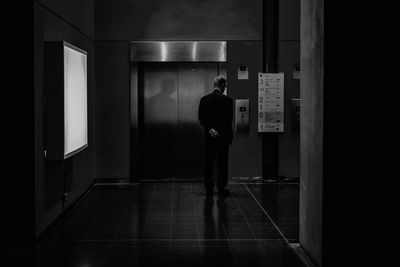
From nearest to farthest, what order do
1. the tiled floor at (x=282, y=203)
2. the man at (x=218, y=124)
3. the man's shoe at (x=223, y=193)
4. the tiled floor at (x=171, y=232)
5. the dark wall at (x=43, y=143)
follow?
the tiled floor at (x=171, y=232), the dark wall at (x=43, y=143), the tiled floor at (x=282, y=203), the man at (x=218, y=124), the man's shoe at (x=223, y=193)

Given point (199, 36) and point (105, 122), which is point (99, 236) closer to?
point (105, 122)

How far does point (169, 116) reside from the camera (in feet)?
33.1

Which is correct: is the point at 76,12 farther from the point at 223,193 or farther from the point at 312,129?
the point at 312,129

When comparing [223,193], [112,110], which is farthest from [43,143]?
[112,110]

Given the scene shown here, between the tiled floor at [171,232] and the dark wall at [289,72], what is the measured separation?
3.48 feet

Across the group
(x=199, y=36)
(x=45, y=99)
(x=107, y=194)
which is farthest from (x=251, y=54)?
(x=45, y=99)

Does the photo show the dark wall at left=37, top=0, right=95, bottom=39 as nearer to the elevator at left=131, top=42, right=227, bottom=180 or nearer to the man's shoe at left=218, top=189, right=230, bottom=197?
the elevator at left=131, top=42, right=227, bottom=180

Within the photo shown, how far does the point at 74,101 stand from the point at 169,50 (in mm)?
2849

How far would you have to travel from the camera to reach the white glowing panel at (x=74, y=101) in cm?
675

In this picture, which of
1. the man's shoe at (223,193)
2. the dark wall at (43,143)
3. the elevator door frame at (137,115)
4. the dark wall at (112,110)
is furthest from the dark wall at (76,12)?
the man's shoe at (223,193)

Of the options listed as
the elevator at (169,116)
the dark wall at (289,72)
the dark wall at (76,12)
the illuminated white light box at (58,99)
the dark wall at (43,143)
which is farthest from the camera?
the elevator at (169,116)

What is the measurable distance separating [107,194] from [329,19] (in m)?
5.37

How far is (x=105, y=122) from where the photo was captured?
392 inches

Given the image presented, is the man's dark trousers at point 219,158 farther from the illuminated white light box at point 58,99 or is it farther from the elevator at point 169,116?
the illuminated white light box at point 58,99
